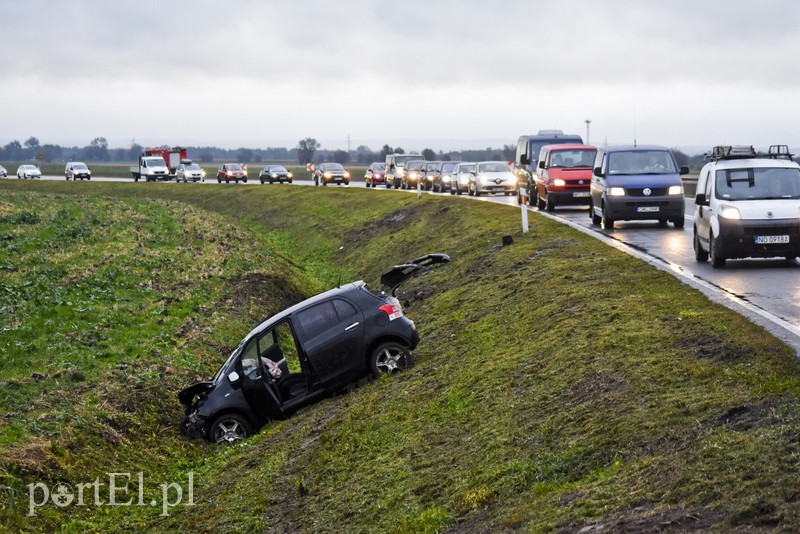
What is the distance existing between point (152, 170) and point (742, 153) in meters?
76.2

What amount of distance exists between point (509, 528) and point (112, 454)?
827cm

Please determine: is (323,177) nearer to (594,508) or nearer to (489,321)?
(489,321)

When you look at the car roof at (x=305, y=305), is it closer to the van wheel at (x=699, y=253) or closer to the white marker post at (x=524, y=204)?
the van wheel at (x=699, y=253)

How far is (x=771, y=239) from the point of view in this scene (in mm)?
19578

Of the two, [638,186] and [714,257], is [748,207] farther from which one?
[638,186]

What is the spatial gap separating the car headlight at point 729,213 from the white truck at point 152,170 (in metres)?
77.5

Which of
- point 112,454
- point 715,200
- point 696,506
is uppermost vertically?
point 715,200

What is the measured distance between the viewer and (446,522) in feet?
29.9

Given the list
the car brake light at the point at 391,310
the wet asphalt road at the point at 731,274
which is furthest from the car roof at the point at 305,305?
the wet asphalt road at the point at 731,274

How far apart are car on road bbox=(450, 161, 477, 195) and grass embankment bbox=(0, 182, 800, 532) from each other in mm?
26545

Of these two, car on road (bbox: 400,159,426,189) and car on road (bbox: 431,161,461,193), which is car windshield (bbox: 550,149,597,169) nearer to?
car on road (bbox: 431,161,461,193)

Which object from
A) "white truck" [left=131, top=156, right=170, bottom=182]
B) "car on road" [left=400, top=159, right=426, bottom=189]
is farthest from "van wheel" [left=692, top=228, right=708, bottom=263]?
"white truck" [left=131, top=156, right=170, bottom=182]

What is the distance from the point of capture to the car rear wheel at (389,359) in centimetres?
1576

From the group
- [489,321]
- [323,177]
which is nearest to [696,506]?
[489,321]
